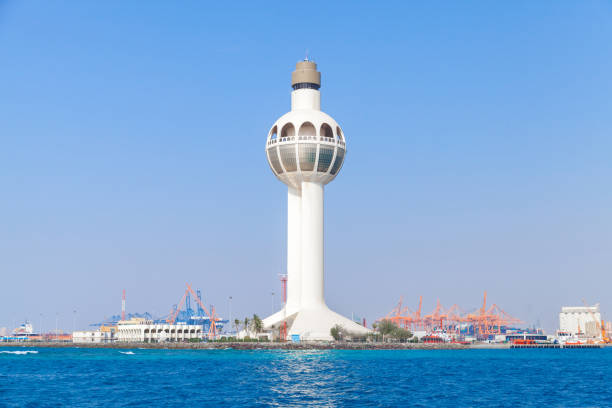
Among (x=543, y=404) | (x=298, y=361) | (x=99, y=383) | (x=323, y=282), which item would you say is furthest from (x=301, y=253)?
(x=543, y=404)

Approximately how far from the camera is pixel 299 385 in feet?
210

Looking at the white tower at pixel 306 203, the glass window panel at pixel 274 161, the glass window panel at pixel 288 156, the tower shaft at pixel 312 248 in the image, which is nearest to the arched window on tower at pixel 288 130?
the white tower at pixel 306 203

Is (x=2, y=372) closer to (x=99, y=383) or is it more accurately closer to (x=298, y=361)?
(x=99, y=383)

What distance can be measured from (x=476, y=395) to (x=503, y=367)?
38184 mm

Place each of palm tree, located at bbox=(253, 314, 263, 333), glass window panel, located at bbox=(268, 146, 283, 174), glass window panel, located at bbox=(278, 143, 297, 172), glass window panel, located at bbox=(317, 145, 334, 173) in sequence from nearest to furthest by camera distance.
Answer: glass window panel, located at bbox=(317, 145, 334, 173), glass window panel, located at bbox=(278, 143, 297, 172), glass window panel, located at bbox=(268, 146, 283, 174), palm tree, located at bbox=(253, 314, 263, 333)

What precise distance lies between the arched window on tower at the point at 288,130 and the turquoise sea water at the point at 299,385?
2548 inches

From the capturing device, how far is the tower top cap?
511 ft

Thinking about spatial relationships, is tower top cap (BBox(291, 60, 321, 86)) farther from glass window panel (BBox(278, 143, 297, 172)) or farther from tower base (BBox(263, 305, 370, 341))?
tower base (BBox(263, 305, 370, 341))

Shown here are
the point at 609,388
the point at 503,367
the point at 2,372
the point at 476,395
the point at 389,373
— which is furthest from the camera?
the point at 503,367

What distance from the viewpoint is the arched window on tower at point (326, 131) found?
14988 cm

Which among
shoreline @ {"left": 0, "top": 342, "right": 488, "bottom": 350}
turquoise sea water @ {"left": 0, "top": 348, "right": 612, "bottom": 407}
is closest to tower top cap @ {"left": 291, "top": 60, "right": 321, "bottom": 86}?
shoreline @ {"left": 0, "top": 342, "right": 488, "bottom": 350}

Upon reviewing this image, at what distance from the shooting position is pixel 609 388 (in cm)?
6662

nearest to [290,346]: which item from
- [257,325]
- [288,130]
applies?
[257,325]

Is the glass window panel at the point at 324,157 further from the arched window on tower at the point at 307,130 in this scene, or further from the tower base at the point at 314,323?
the tower base at the point at 314,323
